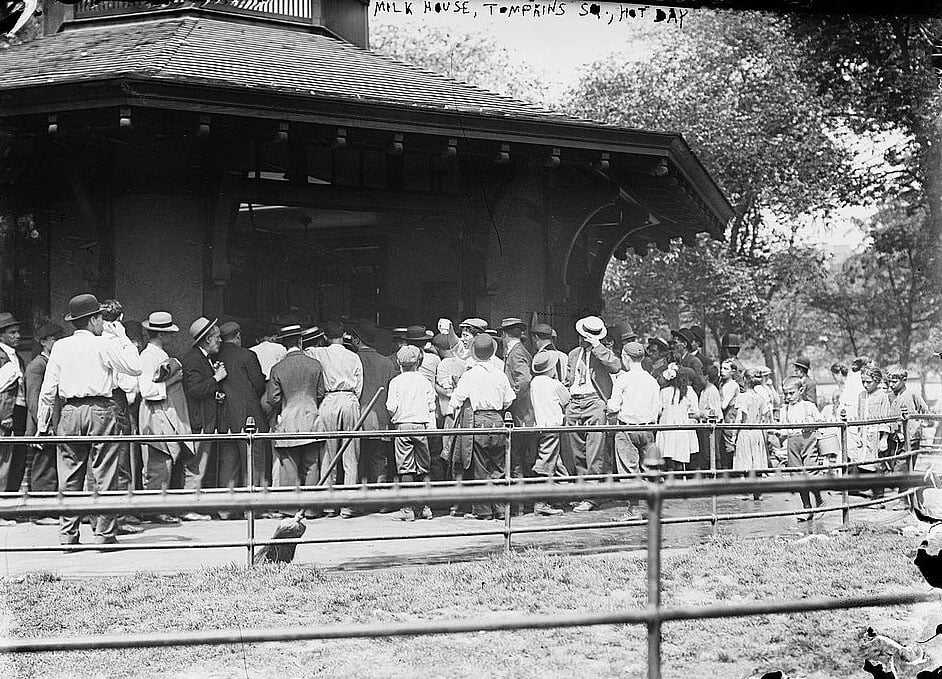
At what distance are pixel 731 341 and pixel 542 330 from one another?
1576 mm

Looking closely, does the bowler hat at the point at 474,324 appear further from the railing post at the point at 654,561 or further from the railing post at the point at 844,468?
the railing post at the point at 654,561

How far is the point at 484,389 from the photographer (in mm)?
7699

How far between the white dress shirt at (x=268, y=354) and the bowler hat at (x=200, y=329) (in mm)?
384

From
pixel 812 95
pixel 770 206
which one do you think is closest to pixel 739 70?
pixel 812 95

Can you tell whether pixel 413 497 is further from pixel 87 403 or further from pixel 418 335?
pixel 418 335

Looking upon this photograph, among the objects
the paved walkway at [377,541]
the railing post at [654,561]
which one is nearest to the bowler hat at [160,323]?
the paved walkway at [377,541]

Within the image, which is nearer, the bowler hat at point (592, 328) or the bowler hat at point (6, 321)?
the bowler hat at point (6, 321)

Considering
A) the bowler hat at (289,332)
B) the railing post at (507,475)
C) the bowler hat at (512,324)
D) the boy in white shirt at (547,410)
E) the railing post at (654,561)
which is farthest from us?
the bowler hat at (512,324)

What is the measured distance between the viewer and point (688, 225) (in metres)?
8.25

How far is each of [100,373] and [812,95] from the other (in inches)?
200

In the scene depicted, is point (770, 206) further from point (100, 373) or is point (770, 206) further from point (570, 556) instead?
point (100, 373)

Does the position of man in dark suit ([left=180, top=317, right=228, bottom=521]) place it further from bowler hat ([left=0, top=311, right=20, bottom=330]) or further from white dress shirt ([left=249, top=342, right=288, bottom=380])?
bowler hat ([left=0, top=311, right=20, bottom=330])

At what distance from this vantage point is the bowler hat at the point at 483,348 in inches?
307

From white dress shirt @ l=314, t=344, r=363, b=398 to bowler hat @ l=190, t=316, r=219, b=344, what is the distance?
0.76 meters
